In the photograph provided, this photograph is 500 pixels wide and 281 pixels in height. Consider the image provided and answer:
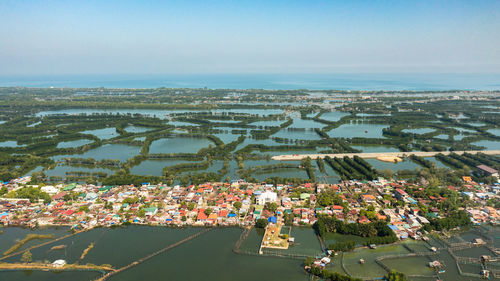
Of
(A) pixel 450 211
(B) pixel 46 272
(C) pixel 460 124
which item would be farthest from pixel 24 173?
(C) pixel 460 124

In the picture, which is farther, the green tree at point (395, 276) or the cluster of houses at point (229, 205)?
the cluster of houses at point (229, 205)

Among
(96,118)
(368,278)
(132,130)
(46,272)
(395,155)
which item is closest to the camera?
(368,278)

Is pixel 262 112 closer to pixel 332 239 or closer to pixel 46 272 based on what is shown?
pixel 332 239

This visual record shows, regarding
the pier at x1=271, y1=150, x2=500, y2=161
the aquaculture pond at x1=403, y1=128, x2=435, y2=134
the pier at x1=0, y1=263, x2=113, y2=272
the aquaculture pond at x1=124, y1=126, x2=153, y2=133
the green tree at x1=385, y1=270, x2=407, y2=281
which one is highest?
the aquaculture pond at x1=403, y1=128, x2=435, y2=134

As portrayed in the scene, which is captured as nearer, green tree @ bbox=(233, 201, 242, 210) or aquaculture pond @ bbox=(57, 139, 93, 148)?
green tree @ bbox=(233, 201, 242, 210)

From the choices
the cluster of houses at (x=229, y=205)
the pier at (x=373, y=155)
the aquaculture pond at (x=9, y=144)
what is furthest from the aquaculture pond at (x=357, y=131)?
the aquaculture pond at (x=9, y=144)

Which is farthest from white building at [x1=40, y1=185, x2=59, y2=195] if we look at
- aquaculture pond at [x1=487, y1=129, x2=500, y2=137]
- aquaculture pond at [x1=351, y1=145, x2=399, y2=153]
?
aquaculture pond at [x1=487, y1=129, x2=500, y2=137]

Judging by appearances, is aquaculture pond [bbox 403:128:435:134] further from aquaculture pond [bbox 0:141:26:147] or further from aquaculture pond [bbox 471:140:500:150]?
aquaculture pond [bbox 0:141:26:147]

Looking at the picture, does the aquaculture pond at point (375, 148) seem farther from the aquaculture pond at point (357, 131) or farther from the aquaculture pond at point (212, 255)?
the aquaculture pond at point (212, 255)

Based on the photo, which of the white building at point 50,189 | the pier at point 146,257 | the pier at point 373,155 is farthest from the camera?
the pier at point 373,155
